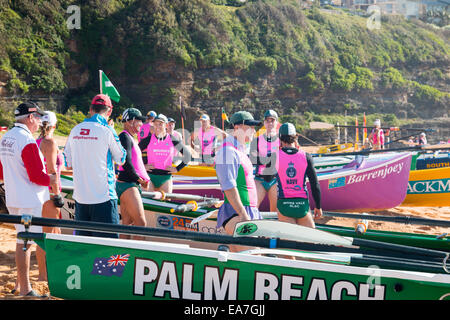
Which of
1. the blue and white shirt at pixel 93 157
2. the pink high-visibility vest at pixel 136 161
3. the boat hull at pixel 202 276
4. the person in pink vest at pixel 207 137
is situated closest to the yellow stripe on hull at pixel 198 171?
the person in pink vest at pixel 207 137

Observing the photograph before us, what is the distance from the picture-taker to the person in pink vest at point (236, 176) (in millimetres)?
3570

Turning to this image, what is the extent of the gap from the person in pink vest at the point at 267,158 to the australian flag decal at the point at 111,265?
10.1 feet

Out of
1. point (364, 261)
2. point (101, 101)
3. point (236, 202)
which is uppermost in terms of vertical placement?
point (101, 101)

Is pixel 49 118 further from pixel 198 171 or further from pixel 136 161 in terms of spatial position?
pixel 198 171

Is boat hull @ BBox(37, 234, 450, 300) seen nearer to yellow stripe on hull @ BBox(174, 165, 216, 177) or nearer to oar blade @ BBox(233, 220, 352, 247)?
oar blade @ BBox(233, 220, 352, 247)

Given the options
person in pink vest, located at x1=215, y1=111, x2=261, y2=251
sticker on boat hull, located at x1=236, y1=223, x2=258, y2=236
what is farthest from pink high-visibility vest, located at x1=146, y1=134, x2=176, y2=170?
sticker on boat hull, located at x1=236, y1=223, x2=258, y2=236

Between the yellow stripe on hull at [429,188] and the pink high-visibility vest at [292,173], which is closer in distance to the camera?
the pink high-visibility vest at [292,173]

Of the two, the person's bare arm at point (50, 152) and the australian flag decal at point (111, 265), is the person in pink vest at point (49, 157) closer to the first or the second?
the person's bare arm at point (50, 152)

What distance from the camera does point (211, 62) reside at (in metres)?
32.5

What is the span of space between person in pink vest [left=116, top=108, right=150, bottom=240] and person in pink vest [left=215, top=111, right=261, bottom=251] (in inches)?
44.0

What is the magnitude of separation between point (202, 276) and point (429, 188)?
7.09 meters

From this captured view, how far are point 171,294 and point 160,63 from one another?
29165 millimetres

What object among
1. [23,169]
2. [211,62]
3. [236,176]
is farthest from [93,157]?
[211,62]
